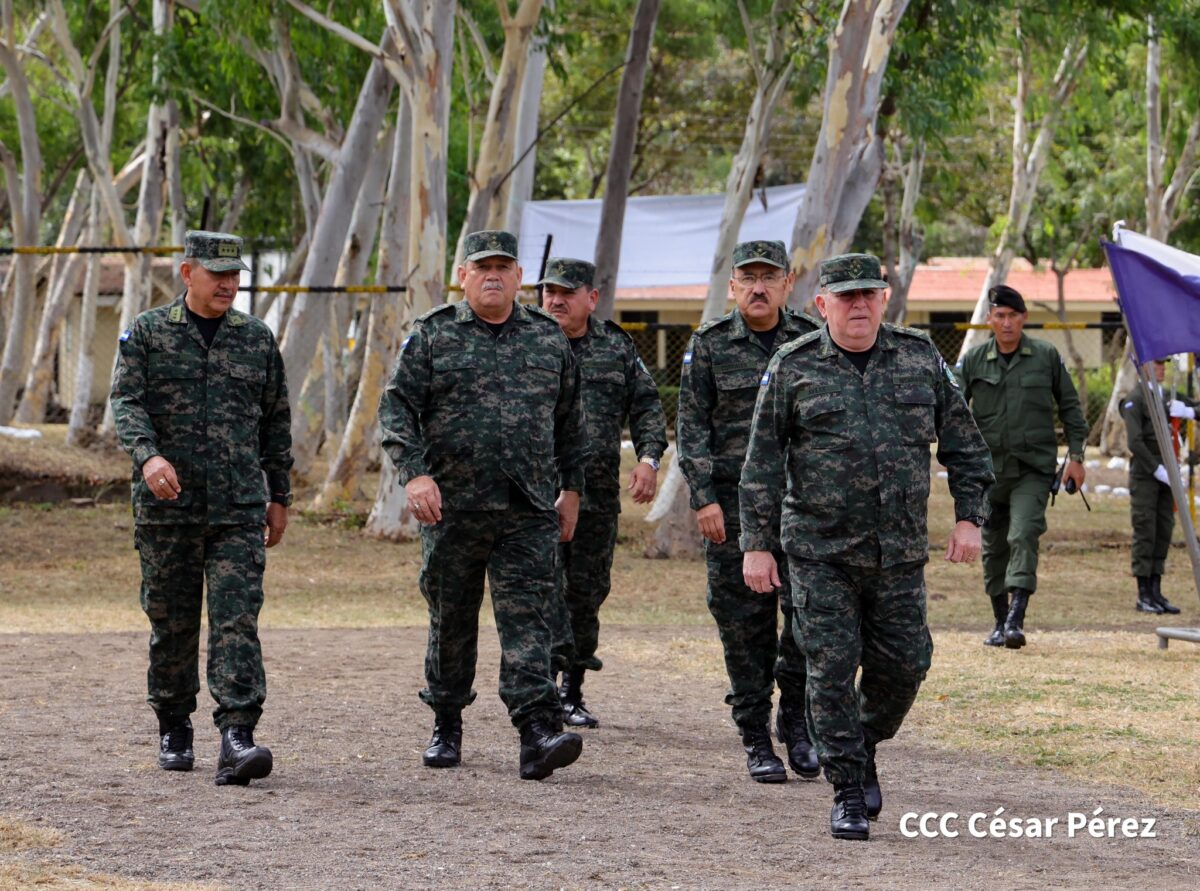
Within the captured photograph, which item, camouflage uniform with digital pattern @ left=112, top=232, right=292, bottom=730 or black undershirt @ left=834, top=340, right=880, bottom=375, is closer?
black undershirt @ left=834, top=340, right=880, bottom=375

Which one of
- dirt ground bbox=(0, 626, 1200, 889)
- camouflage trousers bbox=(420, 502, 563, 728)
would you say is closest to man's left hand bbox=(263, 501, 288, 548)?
camouflage trousers bbox=(420, 502, 563, 728)

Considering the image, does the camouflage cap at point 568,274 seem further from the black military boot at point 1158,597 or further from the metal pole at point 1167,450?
the black military boot at point 1158,597

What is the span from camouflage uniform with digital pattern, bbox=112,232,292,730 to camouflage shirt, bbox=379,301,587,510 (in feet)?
1.89

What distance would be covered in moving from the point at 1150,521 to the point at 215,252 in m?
8.56

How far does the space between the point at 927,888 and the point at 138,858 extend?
2.39 meters

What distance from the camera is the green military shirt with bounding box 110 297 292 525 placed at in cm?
714

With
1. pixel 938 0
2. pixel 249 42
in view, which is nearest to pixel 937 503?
pixel 938 0

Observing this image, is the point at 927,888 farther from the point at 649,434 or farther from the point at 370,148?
the point at 370,148

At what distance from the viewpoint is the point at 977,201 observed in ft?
→ 128

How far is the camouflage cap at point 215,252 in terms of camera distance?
7.17 meters

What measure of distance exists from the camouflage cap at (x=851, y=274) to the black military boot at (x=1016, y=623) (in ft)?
17.1

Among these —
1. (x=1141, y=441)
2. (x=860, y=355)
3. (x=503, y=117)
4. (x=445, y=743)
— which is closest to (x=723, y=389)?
(x=860, y=355)

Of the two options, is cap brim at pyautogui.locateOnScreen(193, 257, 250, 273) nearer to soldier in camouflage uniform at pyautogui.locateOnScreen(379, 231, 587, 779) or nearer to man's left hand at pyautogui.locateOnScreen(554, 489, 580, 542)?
soldier in camouflage uniform at pyautogui.locateOnScreen(379, 231, 587, 779)

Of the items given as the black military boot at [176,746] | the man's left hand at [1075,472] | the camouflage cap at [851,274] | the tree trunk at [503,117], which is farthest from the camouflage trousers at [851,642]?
the tree trunk at [503,117]
